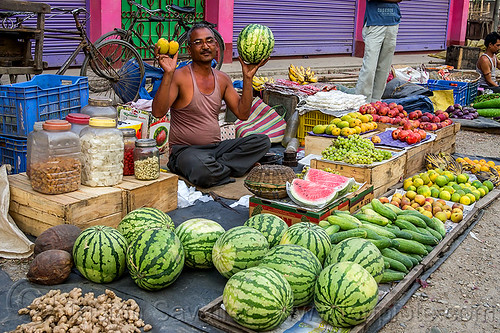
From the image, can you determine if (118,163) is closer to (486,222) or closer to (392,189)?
(392,189)

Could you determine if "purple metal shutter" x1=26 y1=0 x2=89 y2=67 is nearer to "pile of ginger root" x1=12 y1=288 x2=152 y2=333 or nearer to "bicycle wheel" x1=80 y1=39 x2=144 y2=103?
"bicycle wheel" x1=80 y1=39 x2=144 y2=103

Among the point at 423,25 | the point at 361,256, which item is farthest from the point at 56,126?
the point at 423,25

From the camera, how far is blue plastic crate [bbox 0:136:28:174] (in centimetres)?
445

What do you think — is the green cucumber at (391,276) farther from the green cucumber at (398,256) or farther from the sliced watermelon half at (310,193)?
the sliced watermelon half at (310,193)

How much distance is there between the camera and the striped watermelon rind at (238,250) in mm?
3010

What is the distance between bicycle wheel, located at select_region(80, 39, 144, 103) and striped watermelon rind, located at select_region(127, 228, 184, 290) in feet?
14.9

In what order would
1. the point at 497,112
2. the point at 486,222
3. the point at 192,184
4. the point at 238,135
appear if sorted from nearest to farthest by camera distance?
the point at 486,222, the point at 192,184, the point at 238,135, the point at 497,112

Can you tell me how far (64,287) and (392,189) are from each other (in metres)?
3.29

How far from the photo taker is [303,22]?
13.3 m

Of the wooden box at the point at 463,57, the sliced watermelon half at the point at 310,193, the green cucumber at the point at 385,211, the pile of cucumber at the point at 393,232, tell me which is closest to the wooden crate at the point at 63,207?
the sliced watermelon half at the point at 310,193

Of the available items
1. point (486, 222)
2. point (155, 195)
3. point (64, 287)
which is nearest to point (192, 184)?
point (155, 195)

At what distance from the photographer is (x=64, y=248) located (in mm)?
3248

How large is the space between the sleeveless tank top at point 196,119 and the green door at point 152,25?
4.45 m

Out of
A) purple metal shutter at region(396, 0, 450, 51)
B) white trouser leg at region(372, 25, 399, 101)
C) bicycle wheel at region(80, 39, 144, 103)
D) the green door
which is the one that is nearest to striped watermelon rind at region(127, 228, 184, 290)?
bicycle wheel at region(80, 39, 144, 103)
